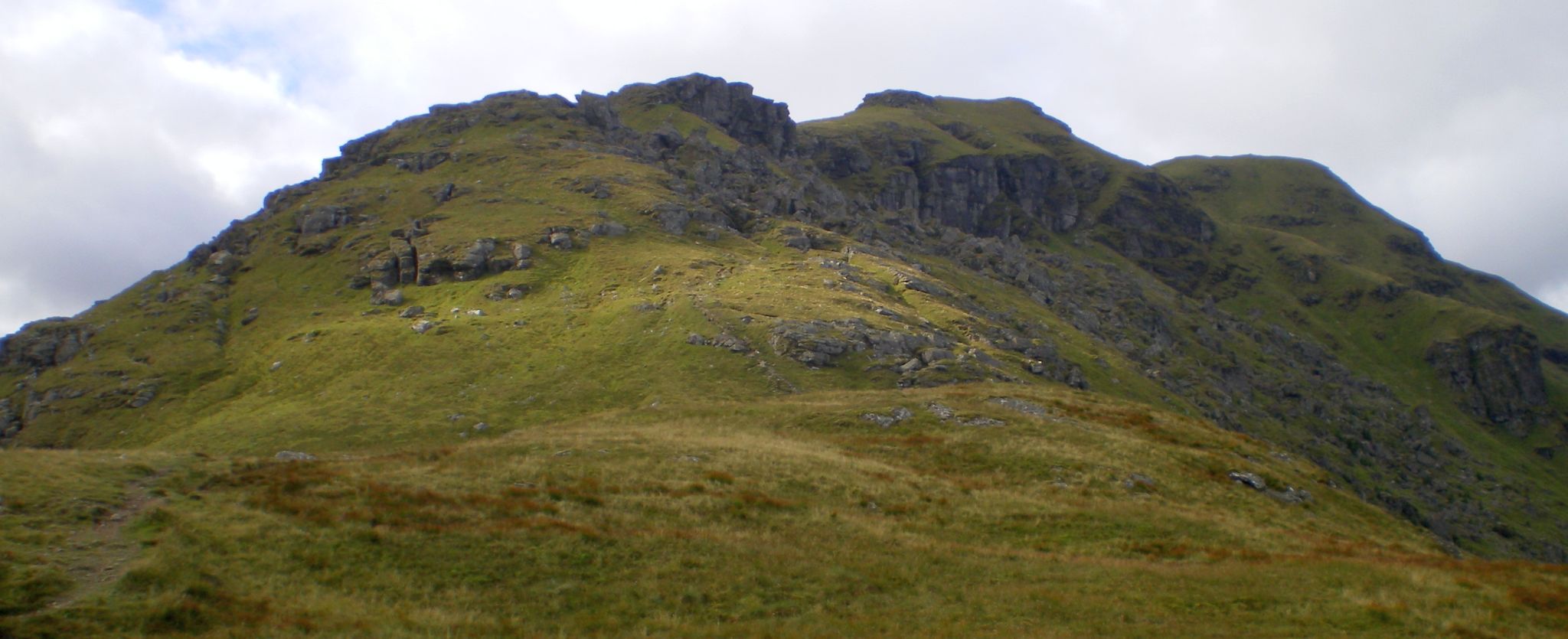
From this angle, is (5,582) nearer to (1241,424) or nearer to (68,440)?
(68,440)

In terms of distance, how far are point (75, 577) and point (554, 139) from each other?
12412 centimetres

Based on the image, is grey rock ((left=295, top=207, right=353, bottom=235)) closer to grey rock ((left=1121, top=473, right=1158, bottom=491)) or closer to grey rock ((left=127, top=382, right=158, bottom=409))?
grey rock ((left=127, top=382, right=158, bottom=409))

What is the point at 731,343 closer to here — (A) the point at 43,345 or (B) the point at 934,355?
(B) the point at 934,355

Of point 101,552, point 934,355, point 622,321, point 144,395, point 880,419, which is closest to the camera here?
point 101,552

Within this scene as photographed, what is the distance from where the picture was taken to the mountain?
19.7 metres

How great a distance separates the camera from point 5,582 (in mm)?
15930

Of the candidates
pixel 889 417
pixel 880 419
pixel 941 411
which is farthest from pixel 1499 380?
pixel 880 419

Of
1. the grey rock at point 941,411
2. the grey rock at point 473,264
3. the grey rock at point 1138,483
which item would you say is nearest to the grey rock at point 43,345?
the grey rock at point 473,264

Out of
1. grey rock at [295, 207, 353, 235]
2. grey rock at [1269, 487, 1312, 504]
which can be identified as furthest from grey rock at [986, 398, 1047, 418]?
grey rock at [295, 207, 353, 235]

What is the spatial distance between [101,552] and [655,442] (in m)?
22.1

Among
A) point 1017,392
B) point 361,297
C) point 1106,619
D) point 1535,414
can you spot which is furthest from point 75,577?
point 1535,414

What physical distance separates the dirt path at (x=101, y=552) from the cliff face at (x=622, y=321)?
30640 millimetres

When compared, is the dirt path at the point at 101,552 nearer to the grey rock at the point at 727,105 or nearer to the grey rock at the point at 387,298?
the grey rock at the point at 387,298

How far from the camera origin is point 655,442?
38406 millimetres
